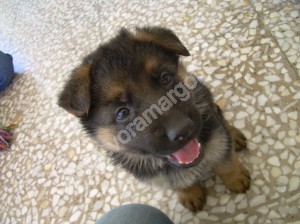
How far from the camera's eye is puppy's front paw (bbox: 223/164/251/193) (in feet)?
4.79

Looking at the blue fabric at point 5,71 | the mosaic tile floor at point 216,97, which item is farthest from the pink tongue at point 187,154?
the blue fabric at point 5,71

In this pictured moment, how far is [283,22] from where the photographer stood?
1.94 metres

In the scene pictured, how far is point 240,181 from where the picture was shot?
146cm

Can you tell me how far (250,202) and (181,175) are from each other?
14.8 inches

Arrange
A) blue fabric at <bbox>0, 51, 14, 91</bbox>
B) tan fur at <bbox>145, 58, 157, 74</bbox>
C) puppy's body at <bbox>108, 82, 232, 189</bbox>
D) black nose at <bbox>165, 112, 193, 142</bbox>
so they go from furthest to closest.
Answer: blue fabric at <bbox>0, 51, 14, 91</bbox> < puppy's body at <bbox>108, 82, 232, 189</bbox> < tan fur at <bbox>145, 58, 157, 74</bbox> < black nose at <bbox>165, 112, 193, 142</bbox>

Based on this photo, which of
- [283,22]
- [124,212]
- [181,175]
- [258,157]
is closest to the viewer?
[124,212]

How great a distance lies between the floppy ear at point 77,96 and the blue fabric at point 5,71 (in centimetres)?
201

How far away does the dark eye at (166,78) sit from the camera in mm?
1163

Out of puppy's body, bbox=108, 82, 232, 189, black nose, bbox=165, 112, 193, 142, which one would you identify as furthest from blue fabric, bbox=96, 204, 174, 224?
black nose, bbox=165, 112, 193, 142

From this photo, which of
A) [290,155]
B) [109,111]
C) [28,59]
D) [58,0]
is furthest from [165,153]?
[58,0]

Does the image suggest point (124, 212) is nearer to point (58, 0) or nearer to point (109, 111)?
point (109, 111)

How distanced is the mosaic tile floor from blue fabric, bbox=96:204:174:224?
427 mm

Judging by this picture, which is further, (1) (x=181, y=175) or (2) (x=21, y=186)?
(2) (x=21, y=186)

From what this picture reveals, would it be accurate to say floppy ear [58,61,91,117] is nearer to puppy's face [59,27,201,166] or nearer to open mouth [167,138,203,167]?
puppy's face [59,27,201,166]
